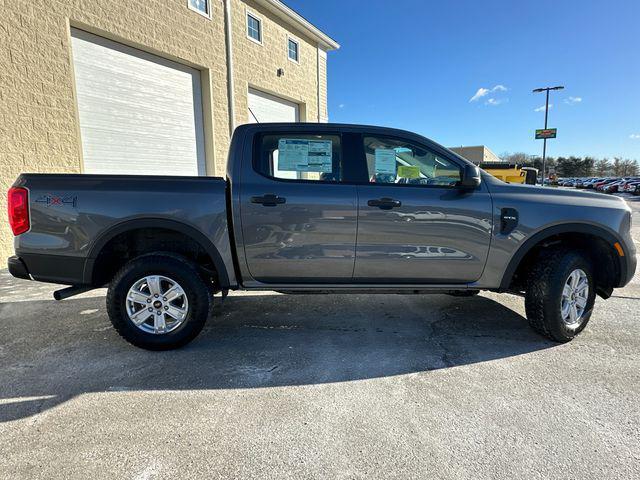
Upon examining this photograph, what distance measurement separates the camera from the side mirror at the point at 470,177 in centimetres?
320

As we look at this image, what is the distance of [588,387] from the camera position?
278 cm

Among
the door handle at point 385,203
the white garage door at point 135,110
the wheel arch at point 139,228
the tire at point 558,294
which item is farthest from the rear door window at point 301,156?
the white garage door at point 135,110

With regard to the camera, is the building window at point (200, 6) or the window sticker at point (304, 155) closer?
the window sticker at point (304, 155)

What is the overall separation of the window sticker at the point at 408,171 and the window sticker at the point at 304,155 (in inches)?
25.0

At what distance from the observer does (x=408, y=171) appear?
3.44 meters

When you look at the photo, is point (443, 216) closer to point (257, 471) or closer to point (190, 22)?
point (257, 471)

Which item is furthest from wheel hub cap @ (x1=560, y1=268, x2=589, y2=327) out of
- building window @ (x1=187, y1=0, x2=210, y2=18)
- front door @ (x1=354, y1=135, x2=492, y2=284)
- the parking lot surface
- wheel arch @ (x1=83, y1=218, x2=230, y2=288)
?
building window @ (x1=187, y1=0, x2=210, y2=18)

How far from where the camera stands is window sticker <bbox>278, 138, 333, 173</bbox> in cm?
343

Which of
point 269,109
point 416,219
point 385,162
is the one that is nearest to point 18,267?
point 385,162

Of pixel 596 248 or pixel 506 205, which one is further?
pixel 596 248

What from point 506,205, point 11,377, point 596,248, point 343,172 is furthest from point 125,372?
point 596,248

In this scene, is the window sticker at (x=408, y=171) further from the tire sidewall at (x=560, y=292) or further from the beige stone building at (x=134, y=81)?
the beige stone building at (x=134, y=81)

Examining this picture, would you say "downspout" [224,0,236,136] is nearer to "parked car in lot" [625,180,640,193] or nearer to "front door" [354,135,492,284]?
"front door" [354,135,492,284]

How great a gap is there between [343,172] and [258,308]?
6.68 feet
